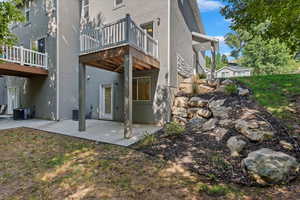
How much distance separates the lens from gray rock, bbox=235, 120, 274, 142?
174 inches

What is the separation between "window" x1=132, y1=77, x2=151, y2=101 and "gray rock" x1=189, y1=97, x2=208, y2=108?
2.15 meters

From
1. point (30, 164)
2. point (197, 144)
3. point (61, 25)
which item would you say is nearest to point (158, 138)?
point (197, 144)

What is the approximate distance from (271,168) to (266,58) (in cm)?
2455

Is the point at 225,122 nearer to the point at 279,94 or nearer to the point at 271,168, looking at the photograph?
the point at 271,168

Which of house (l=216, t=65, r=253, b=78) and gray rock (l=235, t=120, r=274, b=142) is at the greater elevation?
house (l=216, t=65, r=253, b=78)

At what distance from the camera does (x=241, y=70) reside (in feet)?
85.0

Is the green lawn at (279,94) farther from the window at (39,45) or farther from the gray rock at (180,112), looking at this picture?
the window at (39,45)

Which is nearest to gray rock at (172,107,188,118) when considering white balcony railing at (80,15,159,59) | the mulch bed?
the mulch bed

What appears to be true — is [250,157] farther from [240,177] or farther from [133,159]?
[133,159]

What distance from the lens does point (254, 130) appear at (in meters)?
4.65

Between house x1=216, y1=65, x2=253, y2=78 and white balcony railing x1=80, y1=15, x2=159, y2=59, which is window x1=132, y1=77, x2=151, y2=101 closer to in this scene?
white balcony railing x1=80, y1=15, x2=159, y2=59

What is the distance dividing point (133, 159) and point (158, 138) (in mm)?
1561

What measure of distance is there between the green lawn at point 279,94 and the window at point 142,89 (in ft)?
16.3

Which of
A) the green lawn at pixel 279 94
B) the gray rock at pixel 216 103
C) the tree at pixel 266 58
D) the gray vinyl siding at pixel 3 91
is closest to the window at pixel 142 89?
the gray rock at pixel 216 103
